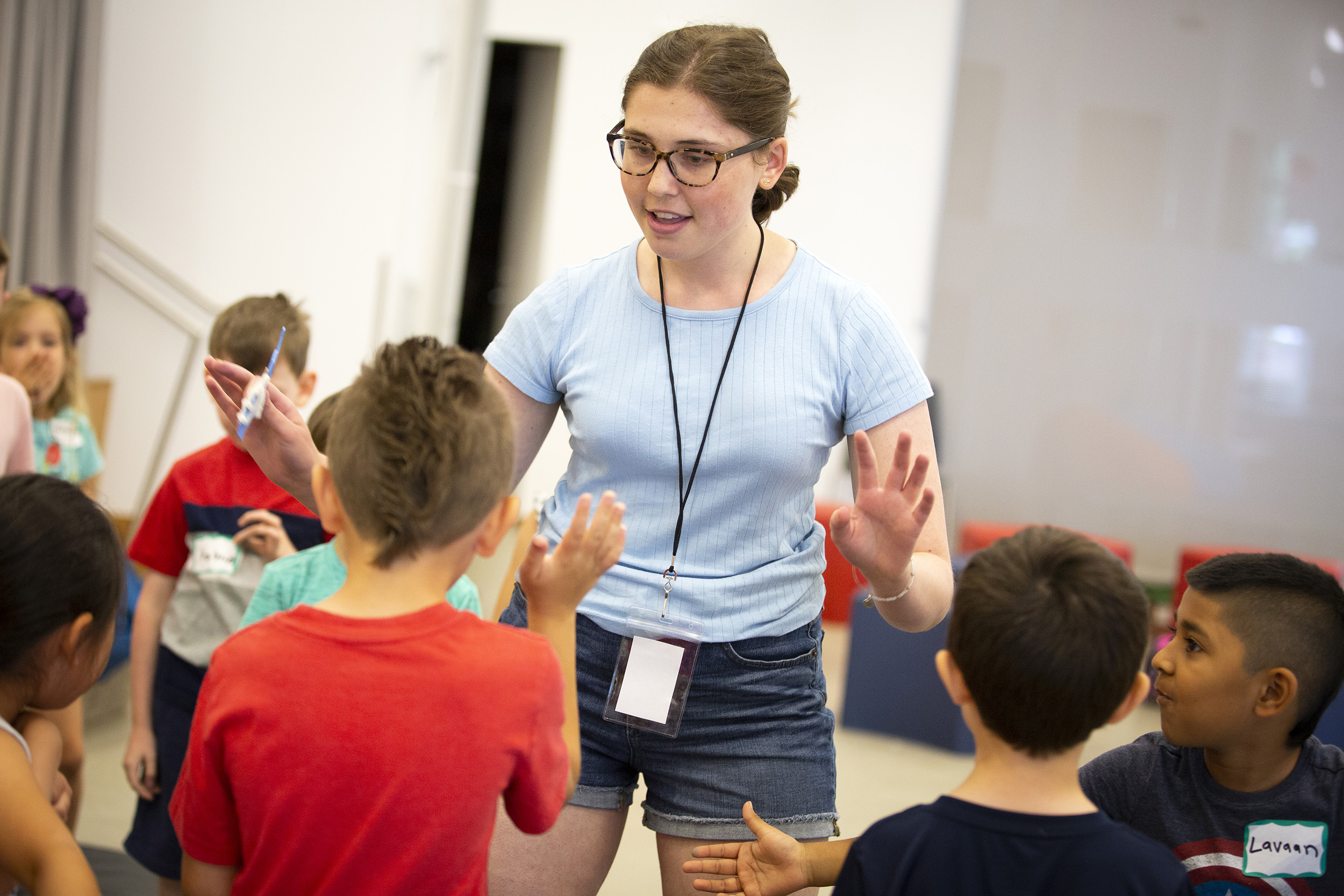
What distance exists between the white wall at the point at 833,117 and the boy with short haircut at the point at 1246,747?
5.31 metres

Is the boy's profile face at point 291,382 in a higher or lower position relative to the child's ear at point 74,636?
higher

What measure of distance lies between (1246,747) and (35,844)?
1405mm

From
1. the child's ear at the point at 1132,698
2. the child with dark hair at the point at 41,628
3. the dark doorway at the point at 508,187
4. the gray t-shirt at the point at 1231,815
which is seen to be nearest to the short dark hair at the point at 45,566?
the child with dark hair at the point at 41,628

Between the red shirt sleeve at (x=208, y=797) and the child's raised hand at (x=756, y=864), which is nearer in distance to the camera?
the red shirt sleeve at (x=208, y=797)

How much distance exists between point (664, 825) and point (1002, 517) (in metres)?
5.99

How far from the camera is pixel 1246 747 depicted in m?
1.44

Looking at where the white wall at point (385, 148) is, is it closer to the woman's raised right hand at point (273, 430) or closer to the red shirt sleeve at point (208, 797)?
the woman's raised right hand at point (273, 430)

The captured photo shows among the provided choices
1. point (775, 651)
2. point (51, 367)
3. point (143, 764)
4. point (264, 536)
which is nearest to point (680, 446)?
point (775, 651)

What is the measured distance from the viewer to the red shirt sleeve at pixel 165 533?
2209 mm

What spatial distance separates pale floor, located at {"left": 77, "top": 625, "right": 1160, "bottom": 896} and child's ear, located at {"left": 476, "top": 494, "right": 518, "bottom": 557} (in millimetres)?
1911

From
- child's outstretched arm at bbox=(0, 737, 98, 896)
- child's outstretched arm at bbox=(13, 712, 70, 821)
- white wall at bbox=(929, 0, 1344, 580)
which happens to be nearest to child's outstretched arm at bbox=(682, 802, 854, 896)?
child's outstretched arm at bbox=(0, 737, 98, 896)

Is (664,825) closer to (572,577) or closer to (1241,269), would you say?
(572,577)

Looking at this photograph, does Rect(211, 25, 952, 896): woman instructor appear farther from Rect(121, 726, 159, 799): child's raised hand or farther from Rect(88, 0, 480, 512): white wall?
Rect(88, 0, 480, 512): white wall

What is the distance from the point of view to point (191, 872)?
1149mm
